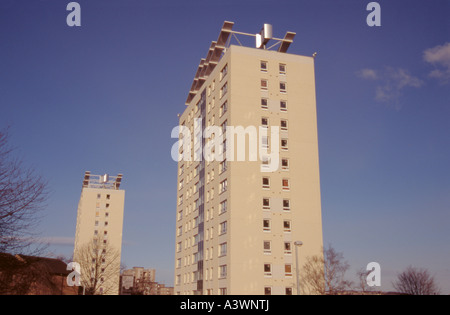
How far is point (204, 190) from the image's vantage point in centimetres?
6700

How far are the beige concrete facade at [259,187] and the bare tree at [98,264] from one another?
29946 mm

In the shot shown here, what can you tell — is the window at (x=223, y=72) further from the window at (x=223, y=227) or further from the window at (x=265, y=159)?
the window at (x=223, y=227)

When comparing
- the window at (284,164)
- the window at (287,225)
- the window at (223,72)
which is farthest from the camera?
the window at (223,72)

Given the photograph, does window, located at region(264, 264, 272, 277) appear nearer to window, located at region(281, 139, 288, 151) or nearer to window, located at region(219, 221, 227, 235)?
window, located at region(219, 221, 227, 235)

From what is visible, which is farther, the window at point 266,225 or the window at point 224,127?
the window at point 224,127

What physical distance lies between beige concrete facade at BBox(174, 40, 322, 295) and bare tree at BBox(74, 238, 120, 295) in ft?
98.2

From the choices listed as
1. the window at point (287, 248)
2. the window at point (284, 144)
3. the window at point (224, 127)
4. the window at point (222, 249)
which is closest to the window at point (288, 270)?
the window at point (287, 248)

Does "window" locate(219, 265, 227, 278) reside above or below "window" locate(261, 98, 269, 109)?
below

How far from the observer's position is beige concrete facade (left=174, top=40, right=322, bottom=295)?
177 ft

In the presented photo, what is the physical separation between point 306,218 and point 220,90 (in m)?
22.6

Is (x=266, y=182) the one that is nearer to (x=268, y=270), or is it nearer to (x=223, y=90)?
(x=268, y=270)

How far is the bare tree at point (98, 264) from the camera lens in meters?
89.8

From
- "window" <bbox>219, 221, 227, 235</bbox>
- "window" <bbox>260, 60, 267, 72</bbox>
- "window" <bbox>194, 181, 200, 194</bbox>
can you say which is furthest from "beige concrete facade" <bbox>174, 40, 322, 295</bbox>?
"window" <bbox>194, 181, 200, 194</bbox>
